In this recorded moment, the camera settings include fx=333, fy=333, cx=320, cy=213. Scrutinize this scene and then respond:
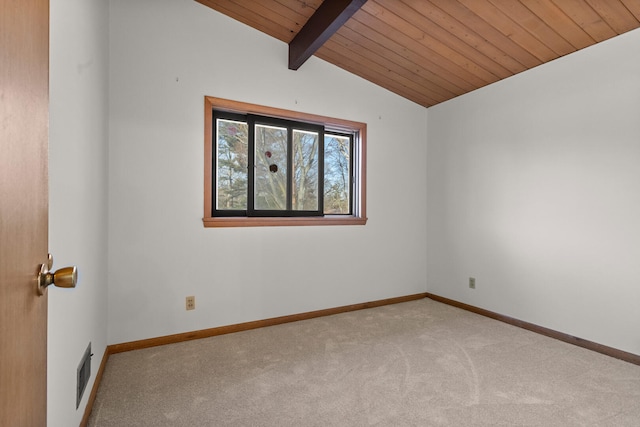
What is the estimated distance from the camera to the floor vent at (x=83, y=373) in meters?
1.52

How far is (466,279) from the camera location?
349 centimetres

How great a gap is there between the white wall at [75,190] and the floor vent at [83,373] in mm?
49

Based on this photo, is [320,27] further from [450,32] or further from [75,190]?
[75,190]

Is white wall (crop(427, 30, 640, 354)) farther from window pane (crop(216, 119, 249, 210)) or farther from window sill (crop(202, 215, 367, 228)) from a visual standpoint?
window pane (crop(216, 119, 249, 210))

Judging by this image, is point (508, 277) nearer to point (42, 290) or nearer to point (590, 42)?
point (590, 42)

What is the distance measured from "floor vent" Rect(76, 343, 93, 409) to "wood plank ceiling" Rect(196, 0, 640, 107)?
8.64 ft

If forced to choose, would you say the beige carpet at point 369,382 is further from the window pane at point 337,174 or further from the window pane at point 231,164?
the window pane at point 337,174

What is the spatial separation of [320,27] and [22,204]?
241cm

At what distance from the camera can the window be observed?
9.53 feet

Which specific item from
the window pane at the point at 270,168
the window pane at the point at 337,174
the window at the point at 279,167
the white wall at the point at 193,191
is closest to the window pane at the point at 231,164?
the window at the point at 279,167

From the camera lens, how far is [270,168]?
3.12 m

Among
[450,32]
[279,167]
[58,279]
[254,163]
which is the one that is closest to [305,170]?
[279,167]

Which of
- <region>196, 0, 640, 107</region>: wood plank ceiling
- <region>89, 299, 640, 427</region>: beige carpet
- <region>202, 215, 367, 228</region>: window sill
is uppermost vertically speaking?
<region>196, 0, 640, 107</region>: wood plank ceiling

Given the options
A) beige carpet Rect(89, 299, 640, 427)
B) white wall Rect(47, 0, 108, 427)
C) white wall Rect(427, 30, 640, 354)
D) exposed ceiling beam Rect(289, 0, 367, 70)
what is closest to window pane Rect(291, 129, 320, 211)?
exposed ceiling beam Rect(289, 0, 367, 70)
